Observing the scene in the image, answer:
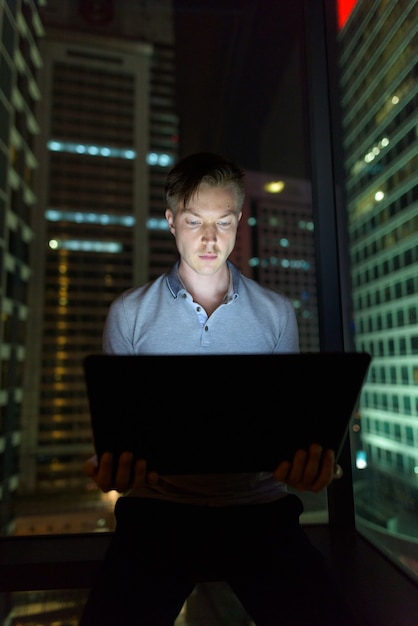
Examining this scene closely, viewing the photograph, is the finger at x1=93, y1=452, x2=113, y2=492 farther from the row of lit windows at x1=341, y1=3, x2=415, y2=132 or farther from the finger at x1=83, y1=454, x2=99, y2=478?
the row of lit windows at x1=341, y1=3, x2=415, y2=132

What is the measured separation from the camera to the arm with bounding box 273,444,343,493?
732mm

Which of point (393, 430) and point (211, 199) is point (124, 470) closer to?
point (211, 199)

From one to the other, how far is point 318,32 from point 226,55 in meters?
0.89

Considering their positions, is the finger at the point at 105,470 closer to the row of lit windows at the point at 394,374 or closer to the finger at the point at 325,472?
the finger at the point at 325,472

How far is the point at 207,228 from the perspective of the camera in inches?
38.8

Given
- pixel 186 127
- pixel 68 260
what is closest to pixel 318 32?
pixel 186 127

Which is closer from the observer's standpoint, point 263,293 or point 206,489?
point 206,489

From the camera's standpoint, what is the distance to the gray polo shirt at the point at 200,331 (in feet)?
3.03

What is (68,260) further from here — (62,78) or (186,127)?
(186,127)

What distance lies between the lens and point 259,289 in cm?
111

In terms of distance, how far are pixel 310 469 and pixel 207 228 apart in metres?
0.57

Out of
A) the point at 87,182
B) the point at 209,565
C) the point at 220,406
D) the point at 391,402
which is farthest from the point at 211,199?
the point at 87,182

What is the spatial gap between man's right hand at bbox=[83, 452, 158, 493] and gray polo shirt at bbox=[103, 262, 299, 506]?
20cm

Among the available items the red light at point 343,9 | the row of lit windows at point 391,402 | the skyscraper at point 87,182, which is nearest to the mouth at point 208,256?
the row of lit windows at point 391,402
